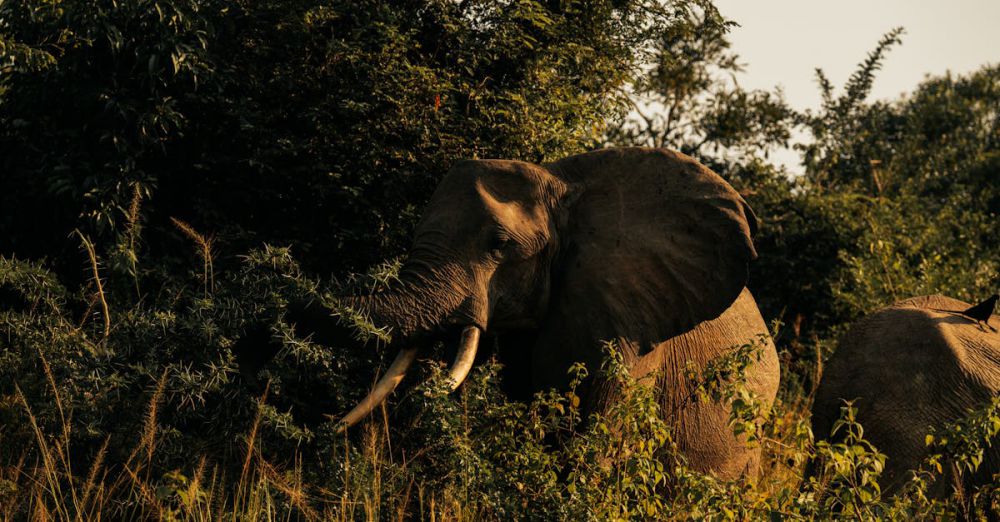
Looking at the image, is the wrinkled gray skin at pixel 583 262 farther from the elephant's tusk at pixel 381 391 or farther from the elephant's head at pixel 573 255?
the elephant's tusk at pixel 381 391

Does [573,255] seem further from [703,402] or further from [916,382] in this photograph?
[916,382]

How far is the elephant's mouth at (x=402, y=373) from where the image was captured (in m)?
5.69

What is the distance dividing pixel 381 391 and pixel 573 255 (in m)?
1.41

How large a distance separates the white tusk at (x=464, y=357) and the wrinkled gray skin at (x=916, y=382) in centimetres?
194

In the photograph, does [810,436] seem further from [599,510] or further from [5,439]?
[5,439]

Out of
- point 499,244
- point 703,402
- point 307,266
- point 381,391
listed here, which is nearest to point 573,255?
point 499,244

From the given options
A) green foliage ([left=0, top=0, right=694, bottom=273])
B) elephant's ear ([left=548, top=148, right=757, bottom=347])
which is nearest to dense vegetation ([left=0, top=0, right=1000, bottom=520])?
green foliage ([left=0, top=0, right=694, bottom=273])

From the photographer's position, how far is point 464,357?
19.5ft

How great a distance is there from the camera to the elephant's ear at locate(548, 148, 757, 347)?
21.2ft

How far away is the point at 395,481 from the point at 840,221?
8.23 meters

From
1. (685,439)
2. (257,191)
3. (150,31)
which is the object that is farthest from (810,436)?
(150,31)

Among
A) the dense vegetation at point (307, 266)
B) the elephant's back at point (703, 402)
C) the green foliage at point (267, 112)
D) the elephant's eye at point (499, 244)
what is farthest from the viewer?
the green foliage at point (267, 112)

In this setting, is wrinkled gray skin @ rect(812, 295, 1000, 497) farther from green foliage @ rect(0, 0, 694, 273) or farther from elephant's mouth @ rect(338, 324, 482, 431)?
green foliage @ rect(0, 0, 694, 273)

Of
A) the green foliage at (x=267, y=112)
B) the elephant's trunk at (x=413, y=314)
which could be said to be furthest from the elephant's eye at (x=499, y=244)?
the green foliage at (x=267, y=112)
